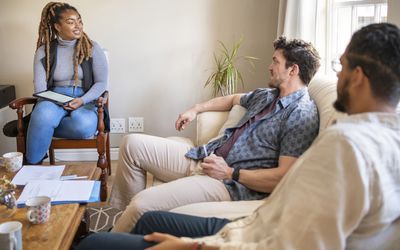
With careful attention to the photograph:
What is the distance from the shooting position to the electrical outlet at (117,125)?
3.52m

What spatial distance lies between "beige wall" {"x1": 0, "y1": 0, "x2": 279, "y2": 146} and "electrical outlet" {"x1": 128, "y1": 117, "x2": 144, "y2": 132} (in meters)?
0.05

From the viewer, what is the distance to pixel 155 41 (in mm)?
3396

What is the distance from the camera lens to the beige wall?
331 centimetres

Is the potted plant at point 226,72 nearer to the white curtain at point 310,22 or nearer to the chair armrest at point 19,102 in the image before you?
the white curtain at point 310,22

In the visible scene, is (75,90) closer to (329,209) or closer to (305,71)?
(305,71)

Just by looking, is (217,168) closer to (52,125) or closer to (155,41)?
(52,125)

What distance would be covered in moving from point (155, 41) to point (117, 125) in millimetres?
772

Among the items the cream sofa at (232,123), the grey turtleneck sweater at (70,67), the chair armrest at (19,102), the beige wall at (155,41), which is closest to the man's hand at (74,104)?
the grey turtleneck sweater at (70,67)

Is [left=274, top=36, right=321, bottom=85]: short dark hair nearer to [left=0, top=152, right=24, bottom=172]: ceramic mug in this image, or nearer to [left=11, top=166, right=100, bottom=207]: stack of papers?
[left=11, top=166, right=100, bottom=207]: stack of papers

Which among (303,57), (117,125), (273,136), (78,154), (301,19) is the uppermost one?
(301,19)

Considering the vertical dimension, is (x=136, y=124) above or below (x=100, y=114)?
below

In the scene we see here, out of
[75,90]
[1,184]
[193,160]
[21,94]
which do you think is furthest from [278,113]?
[21,94]

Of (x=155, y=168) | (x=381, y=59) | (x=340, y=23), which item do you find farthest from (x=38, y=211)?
(x=340, y=23)

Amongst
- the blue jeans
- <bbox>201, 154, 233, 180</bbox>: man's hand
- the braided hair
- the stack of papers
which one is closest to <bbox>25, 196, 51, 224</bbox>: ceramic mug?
the stack of papers
